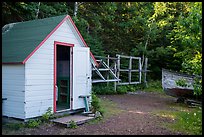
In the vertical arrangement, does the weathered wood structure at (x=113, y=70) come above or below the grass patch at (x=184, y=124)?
above

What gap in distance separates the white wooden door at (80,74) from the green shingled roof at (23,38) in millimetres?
1218

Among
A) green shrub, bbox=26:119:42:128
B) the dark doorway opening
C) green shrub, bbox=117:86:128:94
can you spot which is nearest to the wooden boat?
green shrub, bbox=117:86:128:94

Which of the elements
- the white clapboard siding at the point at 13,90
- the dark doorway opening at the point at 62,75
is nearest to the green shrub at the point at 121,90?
the dark doorway opening at the point at 62,75

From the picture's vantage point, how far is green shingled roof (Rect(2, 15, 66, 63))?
24.5 feet

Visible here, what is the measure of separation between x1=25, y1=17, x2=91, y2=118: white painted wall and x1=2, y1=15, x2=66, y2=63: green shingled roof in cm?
22

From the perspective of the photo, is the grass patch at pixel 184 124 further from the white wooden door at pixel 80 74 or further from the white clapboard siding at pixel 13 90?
the white clapboard siding at pixel 13 90

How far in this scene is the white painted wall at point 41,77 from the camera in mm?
7238

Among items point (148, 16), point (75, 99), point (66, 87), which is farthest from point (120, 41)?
point (75, 99)

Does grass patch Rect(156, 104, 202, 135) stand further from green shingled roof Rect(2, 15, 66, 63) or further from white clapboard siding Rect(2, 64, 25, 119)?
green shingled roof Rect(2, 15, 66, 63)

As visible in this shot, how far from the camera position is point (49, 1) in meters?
15.4

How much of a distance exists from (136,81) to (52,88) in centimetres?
1173

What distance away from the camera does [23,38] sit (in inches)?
325

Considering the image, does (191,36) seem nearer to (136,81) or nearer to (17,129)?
(17,129)

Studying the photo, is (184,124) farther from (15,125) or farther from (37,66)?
(15,125)
